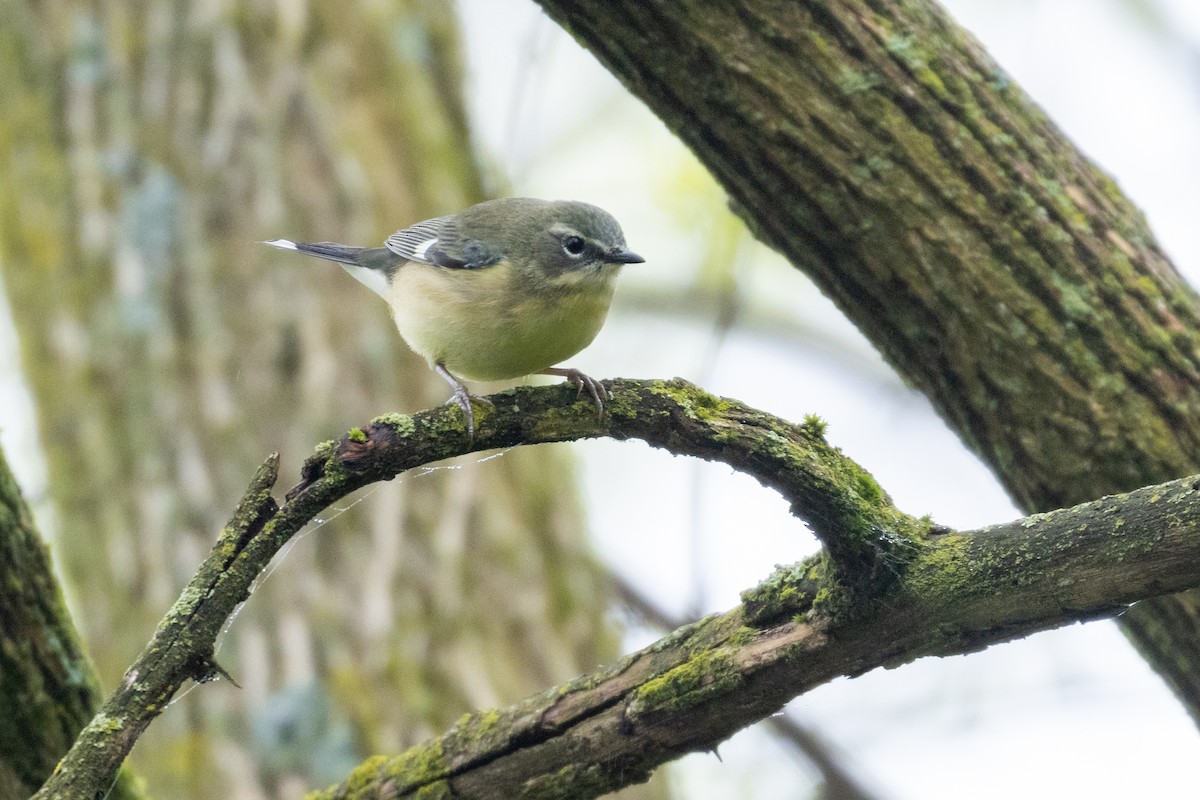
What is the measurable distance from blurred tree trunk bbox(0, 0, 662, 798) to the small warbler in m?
1.09

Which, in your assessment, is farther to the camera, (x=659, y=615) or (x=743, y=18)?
(x=659, y=615)

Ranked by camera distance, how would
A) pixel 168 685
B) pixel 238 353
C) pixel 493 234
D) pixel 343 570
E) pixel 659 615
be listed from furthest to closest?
pixel 659 615 < pixel 238 353 < pixel 343 570 < pixel 493 234 < pixel 168 685

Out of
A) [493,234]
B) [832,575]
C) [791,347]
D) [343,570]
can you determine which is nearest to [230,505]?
[343,570]

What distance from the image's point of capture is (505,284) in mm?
4277

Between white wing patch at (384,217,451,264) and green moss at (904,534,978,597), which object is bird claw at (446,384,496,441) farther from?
white wing patch at (384,217,451,264)

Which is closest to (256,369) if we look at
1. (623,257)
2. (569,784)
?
(623,257)

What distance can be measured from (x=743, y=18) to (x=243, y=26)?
3.72 meters

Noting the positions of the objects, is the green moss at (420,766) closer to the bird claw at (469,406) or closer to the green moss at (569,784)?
the green moss at (569,784)

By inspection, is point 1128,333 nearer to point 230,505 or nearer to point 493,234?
point 493,234

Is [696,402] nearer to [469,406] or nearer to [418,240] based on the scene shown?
[469,406]

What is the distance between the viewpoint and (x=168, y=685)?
2.49 meters

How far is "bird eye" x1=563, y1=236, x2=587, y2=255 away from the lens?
455 centimetres

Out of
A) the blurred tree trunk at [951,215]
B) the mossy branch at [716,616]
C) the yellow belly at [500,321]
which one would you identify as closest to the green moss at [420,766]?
the mossy branch at [716,616]

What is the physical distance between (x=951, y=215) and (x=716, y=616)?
158 centimetres
